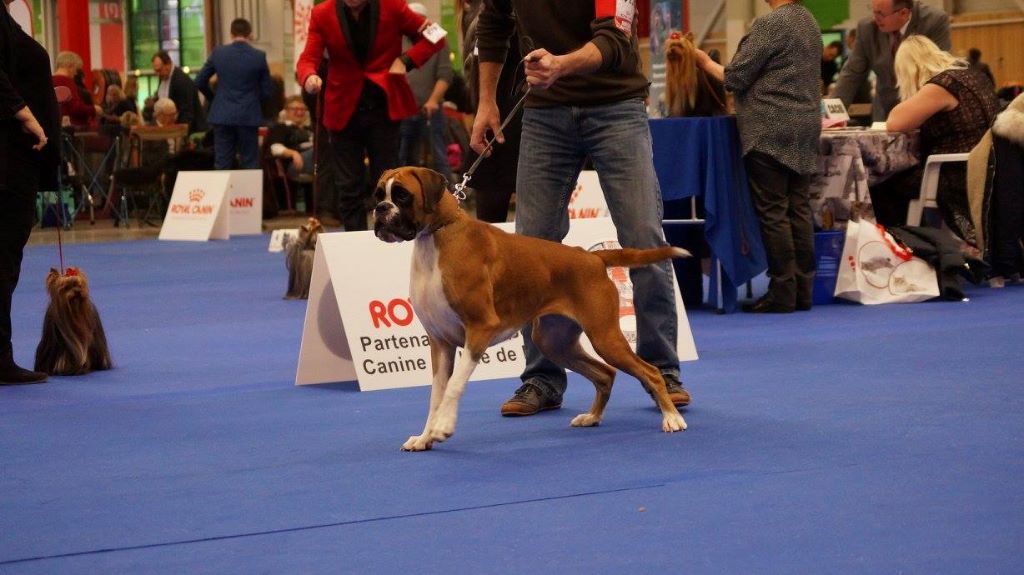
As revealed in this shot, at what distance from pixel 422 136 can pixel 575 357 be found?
9035mm

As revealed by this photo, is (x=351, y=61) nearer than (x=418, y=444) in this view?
No

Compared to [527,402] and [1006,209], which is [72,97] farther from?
[527,402]

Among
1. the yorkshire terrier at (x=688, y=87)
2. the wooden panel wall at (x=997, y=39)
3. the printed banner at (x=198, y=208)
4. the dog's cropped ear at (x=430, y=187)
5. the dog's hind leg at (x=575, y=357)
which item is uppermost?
the wooden panel wall at (x=997, y=39)

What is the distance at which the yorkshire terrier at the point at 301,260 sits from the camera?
26.2 ft

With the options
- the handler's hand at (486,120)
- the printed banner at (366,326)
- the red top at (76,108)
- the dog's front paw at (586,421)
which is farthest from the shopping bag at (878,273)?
the red top at (76,108)

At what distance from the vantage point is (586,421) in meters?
4.26

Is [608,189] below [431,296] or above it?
above

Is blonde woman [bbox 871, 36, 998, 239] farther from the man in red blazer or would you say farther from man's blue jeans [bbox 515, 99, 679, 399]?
man's blue jeans [bbox 515, 99, 679, 399]

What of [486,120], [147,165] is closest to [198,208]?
[147,165]

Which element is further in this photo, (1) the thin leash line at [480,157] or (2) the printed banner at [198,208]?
(2) the printed banner at [198,208]

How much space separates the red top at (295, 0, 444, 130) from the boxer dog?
340 cm

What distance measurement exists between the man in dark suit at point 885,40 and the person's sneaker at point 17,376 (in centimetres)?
575

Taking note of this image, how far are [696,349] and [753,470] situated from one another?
2466 millimetres

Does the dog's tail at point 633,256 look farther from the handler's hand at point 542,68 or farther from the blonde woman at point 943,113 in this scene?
the blonde woman at point 943,113
